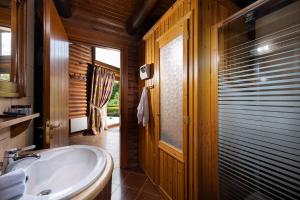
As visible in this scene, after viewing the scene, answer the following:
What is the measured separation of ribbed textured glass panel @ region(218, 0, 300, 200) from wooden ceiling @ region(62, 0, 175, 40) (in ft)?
4.75

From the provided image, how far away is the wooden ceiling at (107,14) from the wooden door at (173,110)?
80 cm

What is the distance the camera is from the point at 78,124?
4.98 metres

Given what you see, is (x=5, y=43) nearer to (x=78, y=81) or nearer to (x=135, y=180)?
(x=135, y=180)

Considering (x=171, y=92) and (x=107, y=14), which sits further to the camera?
(x=107, y=14)

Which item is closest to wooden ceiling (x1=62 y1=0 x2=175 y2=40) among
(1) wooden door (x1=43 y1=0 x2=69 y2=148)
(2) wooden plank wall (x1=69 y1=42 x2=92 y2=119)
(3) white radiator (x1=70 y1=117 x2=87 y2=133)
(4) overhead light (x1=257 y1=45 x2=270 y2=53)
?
(1) wooden door (x1=43 y1=0 x2=69 y2=148)

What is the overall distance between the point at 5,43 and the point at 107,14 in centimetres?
196

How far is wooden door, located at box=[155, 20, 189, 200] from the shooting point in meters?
1.63

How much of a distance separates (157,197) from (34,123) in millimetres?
1732

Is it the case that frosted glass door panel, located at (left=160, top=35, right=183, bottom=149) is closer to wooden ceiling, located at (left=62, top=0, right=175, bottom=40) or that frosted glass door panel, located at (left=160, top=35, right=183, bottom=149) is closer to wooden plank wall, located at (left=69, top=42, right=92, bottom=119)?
wooden ceiling, located at (left=62, top=0, right=175, bottom=40)

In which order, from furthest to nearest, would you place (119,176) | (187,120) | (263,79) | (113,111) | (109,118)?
(113,111) → (109,118) → (119,176) → (187,120) → (263,79)

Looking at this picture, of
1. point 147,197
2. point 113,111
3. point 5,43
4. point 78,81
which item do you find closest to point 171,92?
point 147,197

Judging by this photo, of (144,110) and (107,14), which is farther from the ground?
(107,14)

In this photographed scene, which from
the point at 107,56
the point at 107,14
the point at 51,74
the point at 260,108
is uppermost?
the point at 107,56

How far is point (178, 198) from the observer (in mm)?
1729
